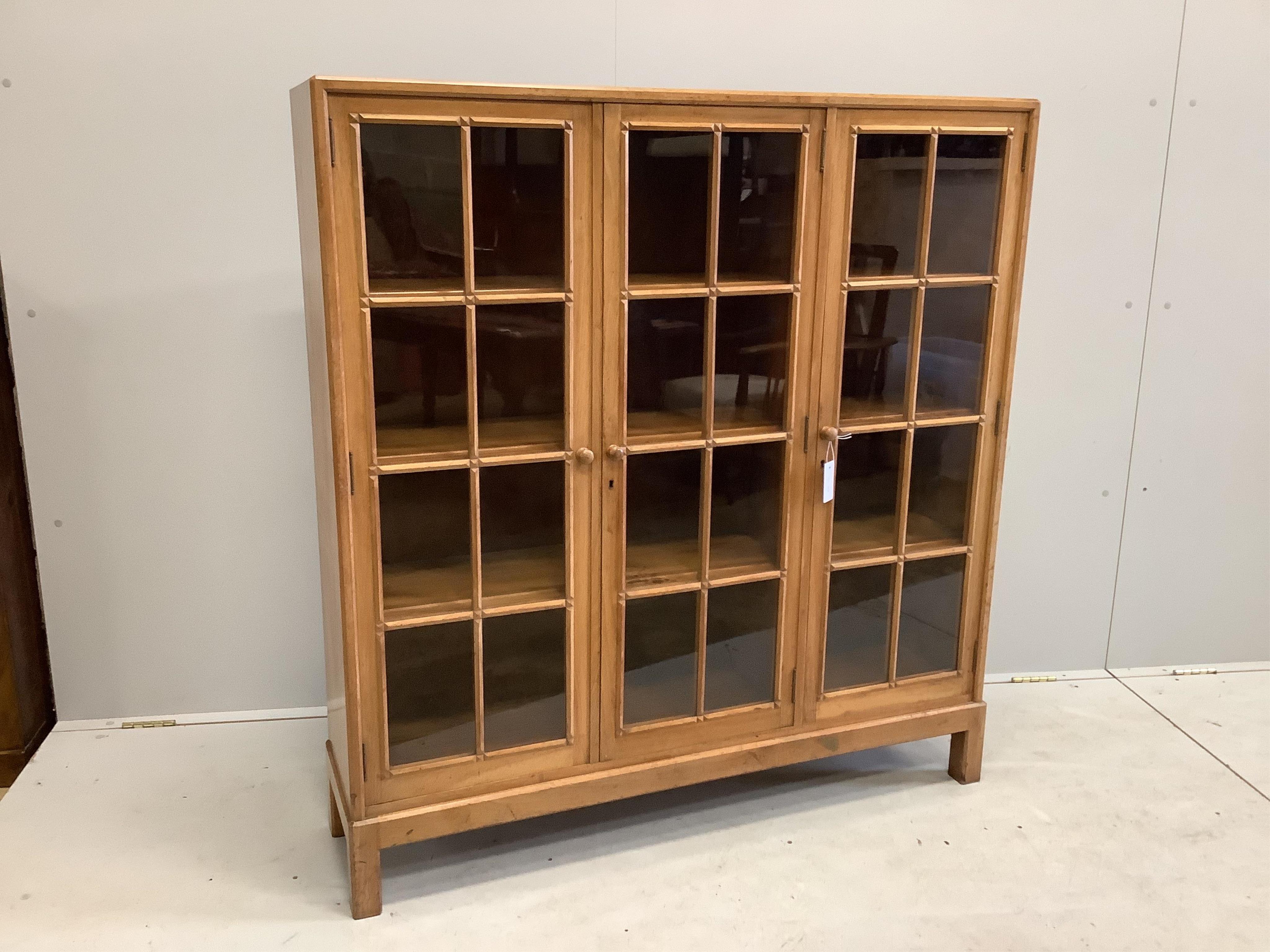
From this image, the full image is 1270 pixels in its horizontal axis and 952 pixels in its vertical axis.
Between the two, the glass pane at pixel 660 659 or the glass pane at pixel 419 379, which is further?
the glass pane at pixel 660 659

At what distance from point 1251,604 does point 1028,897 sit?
1.55 m

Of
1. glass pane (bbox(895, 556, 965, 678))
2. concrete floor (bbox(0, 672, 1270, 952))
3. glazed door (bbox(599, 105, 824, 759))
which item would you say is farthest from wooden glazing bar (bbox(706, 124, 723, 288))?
concrete floor (bbox(0, 672, 1270, 952))

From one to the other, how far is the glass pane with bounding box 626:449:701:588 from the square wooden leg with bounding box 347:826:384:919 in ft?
2.25

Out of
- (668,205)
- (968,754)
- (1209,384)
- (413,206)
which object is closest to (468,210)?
(413,206)

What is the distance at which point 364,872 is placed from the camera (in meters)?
1.93

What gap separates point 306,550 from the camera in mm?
2572

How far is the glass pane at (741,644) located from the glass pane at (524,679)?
321mm

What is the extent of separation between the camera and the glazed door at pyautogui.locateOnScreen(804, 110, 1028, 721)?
205cm

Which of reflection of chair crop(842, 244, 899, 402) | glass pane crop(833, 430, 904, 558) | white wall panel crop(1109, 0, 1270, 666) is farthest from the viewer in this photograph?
white wall panel crop(1109, 0, 1270, 666)

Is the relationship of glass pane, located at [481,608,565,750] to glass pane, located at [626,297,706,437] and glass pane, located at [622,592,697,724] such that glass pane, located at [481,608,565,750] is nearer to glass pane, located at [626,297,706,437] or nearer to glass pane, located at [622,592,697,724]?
glass pane, located at [622,592,697,724]

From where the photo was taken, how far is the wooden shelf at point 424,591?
191 cm

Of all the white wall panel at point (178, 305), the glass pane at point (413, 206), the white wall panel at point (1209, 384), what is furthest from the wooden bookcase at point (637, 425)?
the white wall panel at point (1209, 384)

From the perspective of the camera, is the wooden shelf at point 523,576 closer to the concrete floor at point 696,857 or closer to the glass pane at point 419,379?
the glass pane at point 419,379

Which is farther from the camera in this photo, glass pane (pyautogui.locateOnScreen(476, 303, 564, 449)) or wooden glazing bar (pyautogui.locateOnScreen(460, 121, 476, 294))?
glass pane (pyautogui.locateOnScreen(476, 303, 564, 449))
